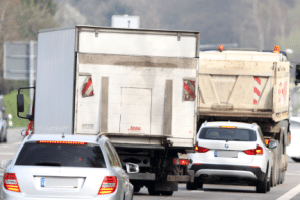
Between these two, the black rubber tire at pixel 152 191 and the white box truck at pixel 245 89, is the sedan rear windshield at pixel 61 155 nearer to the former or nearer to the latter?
the black rubber tire at pixel 152 191

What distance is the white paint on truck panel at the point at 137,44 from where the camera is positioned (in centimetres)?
1585

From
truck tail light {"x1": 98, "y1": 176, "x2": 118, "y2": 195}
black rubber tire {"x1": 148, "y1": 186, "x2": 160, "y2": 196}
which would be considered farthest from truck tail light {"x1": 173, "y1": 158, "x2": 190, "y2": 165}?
→ truck tail light {"x1": 98, "y1": 176, "x2": 118, "y2": 195}

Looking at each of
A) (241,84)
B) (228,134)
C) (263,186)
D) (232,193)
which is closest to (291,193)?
(263,186)

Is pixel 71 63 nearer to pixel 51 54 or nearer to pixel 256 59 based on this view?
pixel 51 54

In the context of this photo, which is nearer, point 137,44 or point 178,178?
point 137,44

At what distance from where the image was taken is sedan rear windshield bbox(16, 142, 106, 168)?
10430 millimetres

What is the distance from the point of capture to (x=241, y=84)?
22203 mm

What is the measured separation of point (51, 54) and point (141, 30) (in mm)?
1667

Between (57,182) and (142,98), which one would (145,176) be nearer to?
(142,98)

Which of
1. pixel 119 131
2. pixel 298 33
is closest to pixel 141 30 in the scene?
pixel 119 131

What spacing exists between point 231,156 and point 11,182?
852 cm

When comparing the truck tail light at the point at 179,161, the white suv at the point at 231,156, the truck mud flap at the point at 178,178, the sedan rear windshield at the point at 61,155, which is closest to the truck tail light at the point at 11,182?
the sedan rear windshield at the point at 61,155

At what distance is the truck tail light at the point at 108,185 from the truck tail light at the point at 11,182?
95cm

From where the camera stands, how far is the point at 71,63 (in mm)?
15844
